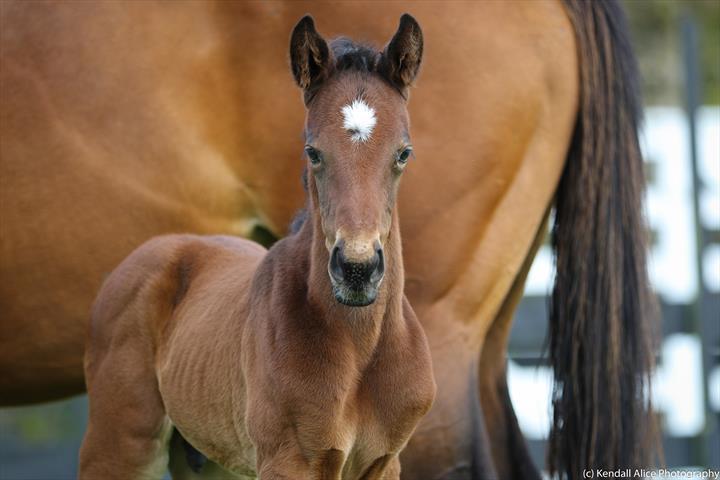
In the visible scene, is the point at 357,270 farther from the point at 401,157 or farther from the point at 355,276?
the point at 401,157

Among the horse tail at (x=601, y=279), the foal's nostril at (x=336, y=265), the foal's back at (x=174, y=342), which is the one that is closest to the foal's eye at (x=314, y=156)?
the foal's nostril at (x=336, y=265)

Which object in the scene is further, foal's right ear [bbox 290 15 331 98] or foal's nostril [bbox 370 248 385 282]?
foal's right ear [bbox 290 15 331 98]

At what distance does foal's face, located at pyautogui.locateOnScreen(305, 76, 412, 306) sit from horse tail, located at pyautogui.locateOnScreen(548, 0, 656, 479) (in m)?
1.37

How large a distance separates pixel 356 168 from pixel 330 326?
0.43 metres

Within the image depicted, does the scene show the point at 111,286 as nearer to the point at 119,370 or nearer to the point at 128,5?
the point at 119,370

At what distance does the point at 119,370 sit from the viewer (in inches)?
139

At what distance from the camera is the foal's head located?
8.34 feet

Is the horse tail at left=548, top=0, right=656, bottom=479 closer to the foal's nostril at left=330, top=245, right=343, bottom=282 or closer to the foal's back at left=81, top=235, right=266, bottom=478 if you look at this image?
the foal's back at left=81, top=235, right=266, bottom=478

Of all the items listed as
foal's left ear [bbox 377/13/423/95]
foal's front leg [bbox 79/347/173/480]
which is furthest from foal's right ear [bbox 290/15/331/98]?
foal's front leg [bbox 79/347/173/480]

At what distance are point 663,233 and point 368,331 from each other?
4632 mm

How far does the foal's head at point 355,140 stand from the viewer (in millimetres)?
2541

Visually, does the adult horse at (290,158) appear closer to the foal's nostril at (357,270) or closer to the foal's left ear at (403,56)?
the foal's left ear at (403,56)

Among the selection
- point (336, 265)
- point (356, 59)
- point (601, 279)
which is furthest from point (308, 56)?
point (601, 279)

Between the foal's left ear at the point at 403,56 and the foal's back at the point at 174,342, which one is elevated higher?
the foal's left ear at the point at 403,56
